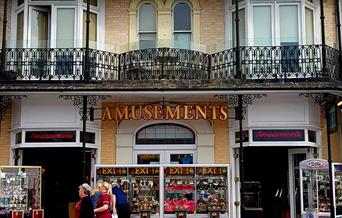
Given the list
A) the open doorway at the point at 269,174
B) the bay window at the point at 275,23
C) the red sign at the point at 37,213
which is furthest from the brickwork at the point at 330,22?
the red sign at the point at 37,213

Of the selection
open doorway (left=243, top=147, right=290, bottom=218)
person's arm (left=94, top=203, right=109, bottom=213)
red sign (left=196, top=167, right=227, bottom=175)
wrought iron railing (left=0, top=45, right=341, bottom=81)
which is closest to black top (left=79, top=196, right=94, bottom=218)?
person's arm (left=94, top=203, right=109, bottom=213)

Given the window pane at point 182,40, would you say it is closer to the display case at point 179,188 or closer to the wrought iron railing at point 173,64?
the wrought iron railing at point 173,64

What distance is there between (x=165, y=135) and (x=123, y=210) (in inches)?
134

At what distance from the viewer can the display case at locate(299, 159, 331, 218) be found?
1591 cm

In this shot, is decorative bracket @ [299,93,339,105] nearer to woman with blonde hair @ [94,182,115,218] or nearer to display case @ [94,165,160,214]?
display case @ [94,165,160,214]

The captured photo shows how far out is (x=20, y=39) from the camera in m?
18.2

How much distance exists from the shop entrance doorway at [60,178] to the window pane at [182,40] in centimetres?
556

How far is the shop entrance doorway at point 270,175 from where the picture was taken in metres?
19.6

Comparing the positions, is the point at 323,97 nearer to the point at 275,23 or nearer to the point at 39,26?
the point at 275,23

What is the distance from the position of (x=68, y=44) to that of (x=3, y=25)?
2065 millimetres

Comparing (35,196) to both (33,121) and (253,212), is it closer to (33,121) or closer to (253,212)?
(33,121)

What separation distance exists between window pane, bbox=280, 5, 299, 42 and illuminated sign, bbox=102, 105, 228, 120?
10.1ft

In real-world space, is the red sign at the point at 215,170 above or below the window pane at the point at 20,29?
below

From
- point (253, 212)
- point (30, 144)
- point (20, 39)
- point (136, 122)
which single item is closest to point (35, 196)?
point (30, 144)
